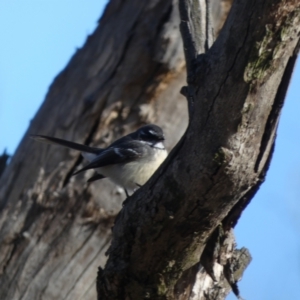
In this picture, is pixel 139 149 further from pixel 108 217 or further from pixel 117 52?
pixel 117 52

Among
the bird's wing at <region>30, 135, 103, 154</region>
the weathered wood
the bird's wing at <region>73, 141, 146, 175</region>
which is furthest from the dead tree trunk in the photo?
the bird's wing at <region>73, 141, 146, 175</region>

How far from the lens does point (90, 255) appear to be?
6215mm

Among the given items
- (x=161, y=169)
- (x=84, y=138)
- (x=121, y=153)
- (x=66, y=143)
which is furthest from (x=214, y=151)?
(x=84, y=138)

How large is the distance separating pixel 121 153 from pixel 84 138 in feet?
2.43

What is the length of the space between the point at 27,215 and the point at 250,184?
3464mm

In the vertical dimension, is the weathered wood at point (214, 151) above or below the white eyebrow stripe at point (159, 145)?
below

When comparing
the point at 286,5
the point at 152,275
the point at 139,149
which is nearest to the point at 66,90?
the point at 139,149

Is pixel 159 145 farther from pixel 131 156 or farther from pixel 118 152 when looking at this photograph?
pixel 118 152

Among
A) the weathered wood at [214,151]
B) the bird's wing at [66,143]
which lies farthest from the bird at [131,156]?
the weathered wood at [214,151]

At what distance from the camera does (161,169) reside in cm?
349

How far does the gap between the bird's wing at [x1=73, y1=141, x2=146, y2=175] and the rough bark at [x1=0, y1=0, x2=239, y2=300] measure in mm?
Result: 553

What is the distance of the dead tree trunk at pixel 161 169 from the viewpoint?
10.5ft

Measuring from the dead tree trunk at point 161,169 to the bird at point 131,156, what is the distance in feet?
1.57

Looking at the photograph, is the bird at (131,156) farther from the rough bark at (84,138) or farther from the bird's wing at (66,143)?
the rough bark at (84,138)
